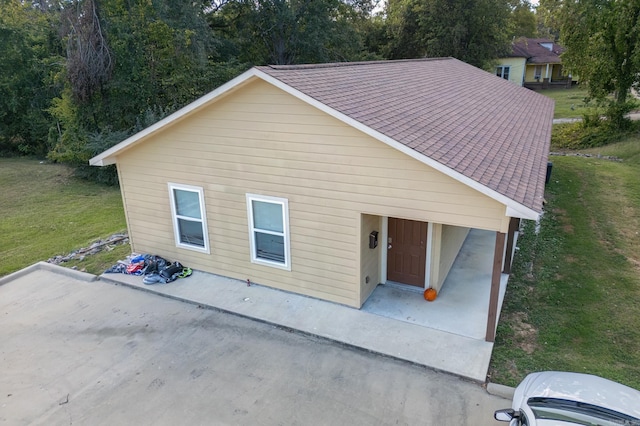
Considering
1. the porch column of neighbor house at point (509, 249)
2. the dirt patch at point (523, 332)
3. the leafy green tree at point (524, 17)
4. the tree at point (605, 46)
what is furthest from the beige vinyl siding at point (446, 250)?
the leafy green tree at point (524, 17)

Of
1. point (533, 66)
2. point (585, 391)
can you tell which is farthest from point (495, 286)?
point (533, 66)

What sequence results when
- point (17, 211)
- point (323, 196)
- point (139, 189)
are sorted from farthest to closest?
1. point (17, 211)
2. point (139, 189)
3. point (323, 196)

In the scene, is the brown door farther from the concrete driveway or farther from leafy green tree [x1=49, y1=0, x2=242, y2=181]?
leafy green tree [x1=49, y1=0, x2=242, y2=181]

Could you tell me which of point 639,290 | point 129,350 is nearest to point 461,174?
point 639,290

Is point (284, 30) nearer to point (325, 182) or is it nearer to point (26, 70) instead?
point (26, 70)

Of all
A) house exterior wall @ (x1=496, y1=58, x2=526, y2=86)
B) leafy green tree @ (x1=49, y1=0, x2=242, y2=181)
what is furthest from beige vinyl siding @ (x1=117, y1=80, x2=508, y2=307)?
house exterior wall @ (x1=496, y1=58, x2=526, y2=86)

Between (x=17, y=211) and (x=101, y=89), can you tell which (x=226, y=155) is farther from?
(x=101, y=89)

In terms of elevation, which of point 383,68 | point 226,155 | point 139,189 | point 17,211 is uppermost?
point 383,68
